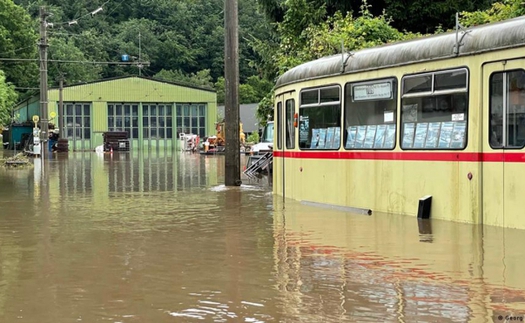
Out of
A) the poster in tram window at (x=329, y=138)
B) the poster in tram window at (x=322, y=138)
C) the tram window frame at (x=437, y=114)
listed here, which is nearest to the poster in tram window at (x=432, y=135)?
the tram window frame at (x=437, y=114)

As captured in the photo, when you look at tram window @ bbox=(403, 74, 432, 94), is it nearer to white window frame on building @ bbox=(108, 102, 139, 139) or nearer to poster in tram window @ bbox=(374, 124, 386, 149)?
poster in tram window @ bbox=(374, 124, 386, 149)

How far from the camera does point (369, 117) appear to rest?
14.8 metres

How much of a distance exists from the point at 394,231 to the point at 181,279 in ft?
15.0

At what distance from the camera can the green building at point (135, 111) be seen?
81.0m

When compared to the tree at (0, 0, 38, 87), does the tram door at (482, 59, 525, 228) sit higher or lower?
lower

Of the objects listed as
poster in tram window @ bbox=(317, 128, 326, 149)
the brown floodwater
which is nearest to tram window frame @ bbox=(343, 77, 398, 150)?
poster in tram window @ bbox=(317, 128, 326, 149)

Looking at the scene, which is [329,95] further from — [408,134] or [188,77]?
[188,77]

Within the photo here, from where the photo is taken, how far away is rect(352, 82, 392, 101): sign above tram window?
1423 centimetres

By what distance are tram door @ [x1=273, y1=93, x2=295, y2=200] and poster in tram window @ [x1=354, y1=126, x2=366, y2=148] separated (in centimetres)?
256

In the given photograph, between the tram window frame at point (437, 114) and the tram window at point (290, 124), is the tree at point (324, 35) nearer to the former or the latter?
the tram window at point (290, 124)

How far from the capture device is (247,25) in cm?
8569

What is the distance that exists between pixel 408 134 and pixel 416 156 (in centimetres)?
44

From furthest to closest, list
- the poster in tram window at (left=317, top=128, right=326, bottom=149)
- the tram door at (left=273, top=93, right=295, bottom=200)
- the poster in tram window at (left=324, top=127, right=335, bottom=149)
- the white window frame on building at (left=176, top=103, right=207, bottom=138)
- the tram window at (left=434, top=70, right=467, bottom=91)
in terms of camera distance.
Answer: the white window frame on building at (left=176, top=103, right=207, bottom=138) < the tram door at (left=273, top=93, right=295, bottom=200) < the poster in tram window at (left=317, top=128, right=326, bottom=149) < the poster in tram window at (left=324, top=127, right=335, bottom=149) < the tram window at (left=434, top=70, right=467, bottom=91)

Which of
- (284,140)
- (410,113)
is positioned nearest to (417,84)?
(410,113)
